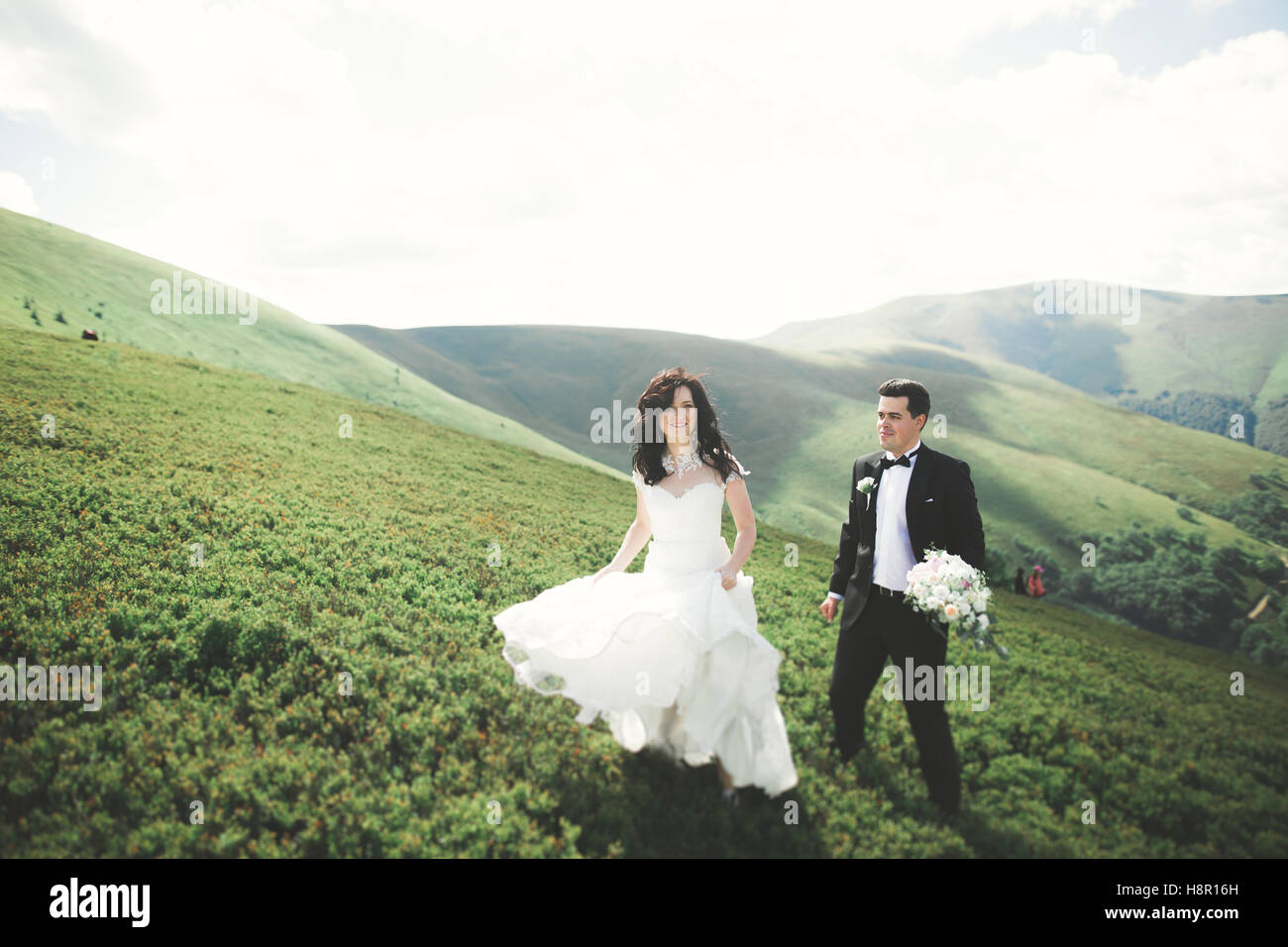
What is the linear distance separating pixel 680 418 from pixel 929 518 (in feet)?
8.78

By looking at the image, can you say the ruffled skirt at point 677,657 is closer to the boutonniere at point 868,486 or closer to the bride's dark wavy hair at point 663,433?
the bride's dark wavy hair at point 663,433

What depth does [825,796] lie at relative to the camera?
701 centimetres

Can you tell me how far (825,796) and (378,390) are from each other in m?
73.0

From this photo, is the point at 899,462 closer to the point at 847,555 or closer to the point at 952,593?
the point at 847,555

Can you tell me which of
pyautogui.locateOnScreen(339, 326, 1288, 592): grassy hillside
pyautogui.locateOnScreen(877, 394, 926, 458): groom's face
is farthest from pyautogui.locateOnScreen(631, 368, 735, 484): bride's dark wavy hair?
pyautogui.locateOnScreen(339, 326, 1288, 592): grassy hillside

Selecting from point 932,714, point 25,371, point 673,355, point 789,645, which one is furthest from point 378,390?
point 673,355

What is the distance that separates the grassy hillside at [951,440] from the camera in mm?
94312

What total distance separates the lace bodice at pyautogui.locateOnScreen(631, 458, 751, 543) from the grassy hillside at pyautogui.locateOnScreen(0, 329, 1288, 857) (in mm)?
2604

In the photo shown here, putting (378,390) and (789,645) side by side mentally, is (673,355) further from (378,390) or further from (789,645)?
(789,645)

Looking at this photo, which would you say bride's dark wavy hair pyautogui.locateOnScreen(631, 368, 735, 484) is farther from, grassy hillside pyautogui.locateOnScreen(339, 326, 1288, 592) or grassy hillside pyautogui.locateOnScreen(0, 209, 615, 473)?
grassy hillside pyautogui.locateOnScreen(339, 326, 1288, 592)

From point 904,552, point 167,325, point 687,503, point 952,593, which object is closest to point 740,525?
point 687,503

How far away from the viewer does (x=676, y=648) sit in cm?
580

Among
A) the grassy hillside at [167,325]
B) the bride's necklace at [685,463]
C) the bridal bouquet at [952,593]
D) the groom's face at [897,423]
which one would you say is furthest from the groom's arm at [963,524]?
the grassy hillside at [167,325]

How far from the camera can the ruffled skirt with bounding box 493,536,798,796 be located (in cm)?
575
